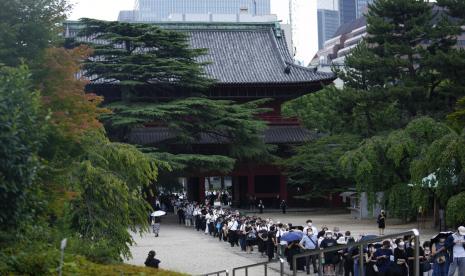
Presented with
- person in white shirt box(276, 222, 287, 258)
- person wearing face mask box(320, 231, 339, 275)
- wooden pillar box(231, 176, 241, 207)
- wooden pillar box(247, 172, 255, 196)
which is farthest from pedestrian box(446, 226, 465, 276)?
wooden pillar box(231, 176, 241, 207)

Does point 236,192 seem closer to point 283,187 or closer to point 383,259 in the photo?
point 283,187

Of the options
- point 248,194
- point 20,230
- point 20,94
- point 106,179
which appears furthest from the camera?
point 248,194

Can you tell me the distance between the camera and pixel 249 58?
167ft

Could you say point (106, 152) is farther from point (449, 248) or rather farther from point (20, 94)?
point (20, 94)

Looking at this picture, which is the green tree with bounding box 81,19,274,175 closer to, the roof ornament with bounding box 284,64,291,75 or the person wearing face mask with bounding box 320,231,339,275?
the roof ornament with bounding box 284,64,291,75

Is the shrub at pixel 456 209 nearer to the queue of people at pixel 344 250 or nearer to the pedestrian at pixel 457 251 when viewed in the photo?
the queue of people at pixel 344 250

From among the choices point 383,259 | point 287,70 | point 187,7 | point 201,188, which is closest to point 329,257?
point 383,259

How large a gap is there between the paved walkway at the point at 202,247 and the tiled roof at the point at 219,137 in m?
4.90

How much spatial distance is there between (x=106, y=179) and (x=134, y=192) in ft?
5.11

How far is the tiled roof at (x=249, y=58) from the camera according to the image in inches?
1896

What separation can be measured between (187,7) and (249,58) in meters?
135

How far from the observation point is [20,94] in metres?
9.05

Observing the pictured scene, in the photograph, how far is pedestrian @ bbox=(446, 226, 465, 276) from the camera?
15.1 metres

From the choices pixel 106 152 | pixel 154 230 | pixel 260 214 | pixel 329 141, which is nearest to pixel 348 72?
pixel 329 141
